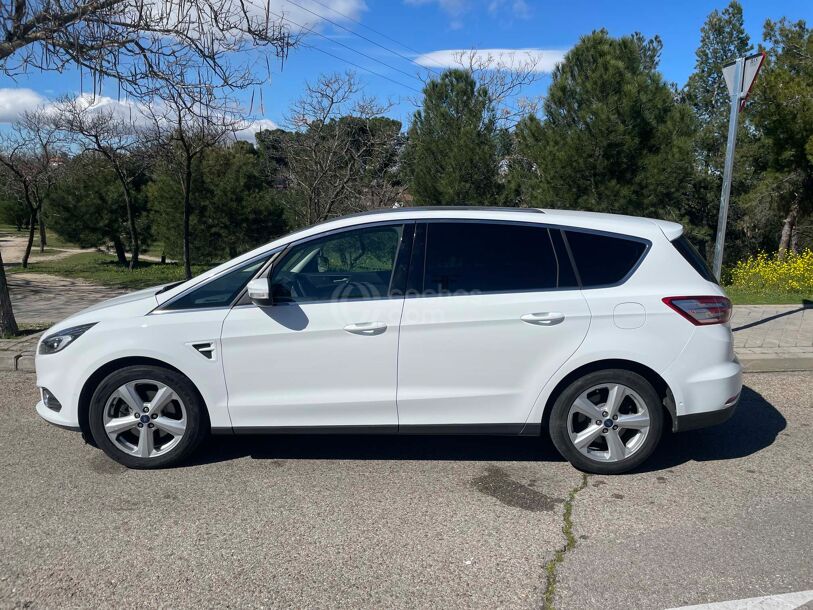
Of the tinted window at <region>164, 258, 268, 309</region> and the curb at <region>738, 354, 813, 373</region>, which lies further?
the curb at <region>738, 354, 813, 373</region>

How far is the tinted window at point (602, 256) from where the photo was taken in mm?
4277

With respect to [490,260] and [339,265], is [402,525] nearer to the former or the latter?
[490,260]

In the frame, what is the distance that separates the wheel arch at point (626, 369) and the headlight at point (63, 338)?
3100 millimetres

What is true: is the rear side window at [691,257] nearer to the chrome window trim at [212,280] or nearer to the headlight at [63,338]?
the chrome window trim at [212,280]

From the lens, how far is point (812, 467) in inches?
176

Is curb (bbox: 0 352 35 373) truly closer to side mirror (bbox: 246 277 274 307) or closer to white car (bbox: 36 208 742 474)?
white car (bbox: 36 208 742 474)

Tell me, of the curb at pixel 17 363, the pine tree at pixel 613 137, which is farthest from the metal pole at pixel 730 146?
the curb at pixel 17 363

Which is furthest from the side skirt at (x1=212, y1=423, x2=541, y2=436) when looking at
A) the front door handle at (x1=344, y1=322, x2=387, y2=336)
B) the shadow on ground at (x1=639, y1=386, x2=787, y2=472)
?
the shadow on ground at (x1=639, y1=386, x2=787, y2=472)

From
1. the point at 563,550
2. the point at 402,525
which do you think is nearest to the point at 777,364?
the point at 563,550

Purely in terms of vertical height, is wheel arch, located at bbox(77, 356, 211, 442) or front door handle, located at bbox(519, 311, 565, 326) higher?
front door handle, located at bbox(519, 311, 565, 326)

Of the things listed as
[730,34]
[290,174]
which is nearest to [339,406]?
[290,174]

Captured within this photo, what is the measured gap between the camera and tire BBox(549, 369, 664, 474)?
13.8 ft

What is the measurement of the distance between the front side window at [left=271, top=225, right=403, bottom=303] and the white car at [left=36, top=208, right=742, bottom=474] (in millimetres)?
23

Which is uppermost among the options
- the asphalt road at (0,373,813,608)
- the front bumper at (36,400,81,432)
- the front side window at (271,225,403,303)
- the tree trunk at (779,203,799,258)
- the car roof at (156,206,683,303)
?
the tree trunk at (779,203,799,258)
